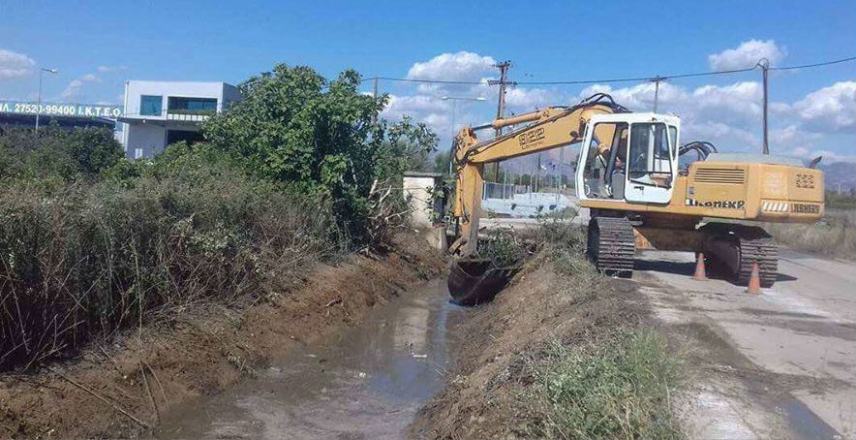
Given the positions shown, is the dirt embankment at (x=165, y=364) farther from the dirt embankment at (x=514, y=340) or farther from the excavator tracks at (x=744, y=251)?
the excavator tracks at (x=744, y=251)

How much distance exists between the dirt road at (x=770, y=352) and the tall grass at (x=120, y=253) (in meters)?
6.29

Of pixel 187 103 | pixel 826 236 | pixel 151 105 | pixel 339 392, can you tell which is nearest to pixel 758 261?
pixel 339 392

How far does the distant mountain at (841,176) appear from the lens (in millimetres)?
51200

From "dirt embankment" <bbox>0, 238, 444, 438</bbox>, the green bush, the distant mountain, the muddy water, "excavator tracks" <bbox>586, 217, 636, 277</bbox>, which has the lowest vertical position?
the muddy water

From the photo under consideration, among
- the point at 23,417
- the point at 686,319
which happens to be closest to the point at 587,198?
the point at 686,319

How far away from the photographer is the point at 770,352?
348 inches

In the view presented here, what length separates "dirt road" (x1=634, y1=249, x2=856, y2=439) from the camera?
6.18 meters

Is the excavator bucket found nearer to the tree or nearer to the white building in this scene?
the tree

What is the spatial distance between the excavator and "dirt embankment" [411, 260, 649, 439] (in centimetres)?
176

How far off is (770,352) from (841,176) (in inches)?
2246

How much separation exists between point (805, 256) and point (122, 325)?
2292 cm

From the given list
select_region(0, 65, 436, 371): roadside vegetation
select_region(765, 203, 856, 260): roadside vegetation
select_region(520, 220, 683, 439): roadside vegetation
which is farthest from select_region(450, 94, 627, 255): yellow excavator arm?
select_region(765, 203, 856, 260): roadside vegetation

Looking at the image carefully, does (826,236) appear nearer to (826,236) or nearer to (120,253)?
(826,236)

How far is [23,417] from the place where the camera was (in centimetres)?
741
